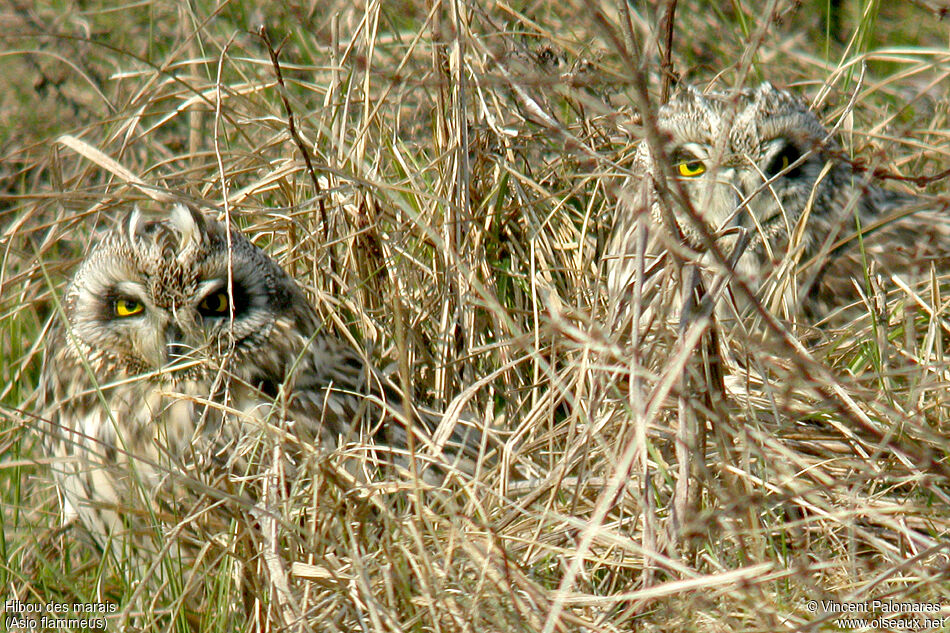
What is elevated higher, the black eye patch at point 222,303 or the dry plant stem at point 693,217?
the dry plant stem at point 693,217

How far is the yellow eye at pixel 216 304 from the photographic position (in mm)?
2811

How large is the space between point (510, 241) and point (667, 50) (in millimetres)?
749

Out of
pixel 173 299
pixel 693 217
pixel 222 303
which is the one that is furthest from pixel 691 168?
pixel 693 217

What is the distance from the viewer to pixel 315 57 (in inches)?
182

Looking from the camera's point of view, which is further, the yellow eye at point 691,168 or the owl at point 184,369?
the yellow eye at point 691,168

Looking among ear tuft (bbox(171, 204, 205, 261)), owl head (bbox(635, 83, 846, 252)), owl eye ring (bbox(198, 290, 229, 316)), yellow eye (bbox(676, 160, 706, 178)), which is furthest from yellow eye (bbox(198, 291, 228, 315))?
yellow eye (bbox(676, 160, 706, 178))

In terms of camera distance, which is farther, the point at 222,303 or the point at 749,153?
the point at 749,153

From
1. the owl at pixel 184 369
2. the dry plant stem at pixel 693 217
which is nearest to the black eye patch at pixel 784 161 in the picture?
the owl at pixel 184 369

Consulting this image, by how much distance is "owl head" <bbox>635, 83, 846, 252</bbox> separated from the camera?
3.48 meters

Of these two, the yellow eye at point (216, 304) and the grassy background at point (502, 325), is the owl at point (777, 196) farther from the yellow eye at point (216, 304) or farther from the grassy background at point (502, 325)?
the yellow eye at point (216, 304)

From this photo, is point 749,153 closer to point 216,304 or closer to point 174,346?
point 216,304

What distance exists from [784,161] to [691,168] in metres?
0.29

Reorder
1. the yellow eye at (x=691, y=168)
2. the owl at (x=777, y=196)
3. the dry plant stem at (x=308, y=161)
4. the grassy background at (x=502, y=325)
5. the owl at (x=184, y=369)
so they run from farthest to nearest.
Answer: the yellow eye at (x=691, y=168), the owl at (x=777, y=196), the dry plant stem at (x=308, y=161), the owl at (x=184, y=369), the grassy background at (x=502, y=325)

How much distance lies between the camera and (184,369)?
2855 millimetres
